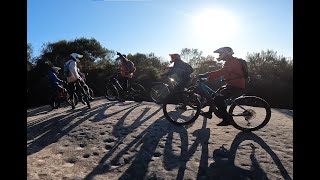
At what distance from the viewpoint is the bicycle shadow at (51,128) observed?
6240 millimetres

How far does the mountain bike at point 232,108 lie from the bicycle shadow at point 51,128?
2301 millimetres

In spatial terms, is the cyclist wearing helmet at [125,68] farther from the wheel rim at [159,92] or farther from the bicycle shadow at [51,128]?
the bicycle shadow at [51,128]

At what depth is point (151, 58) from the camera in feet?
114

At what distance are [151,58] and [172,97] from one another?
27.4 metres

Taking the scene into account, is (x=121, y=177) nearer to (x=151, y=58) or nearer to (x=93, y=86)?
(x=93, y=86)

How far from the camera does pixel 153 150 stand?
5.50 metres

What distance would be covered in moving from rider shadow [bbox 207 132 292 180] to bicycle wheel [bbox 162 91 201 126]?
5.47ft

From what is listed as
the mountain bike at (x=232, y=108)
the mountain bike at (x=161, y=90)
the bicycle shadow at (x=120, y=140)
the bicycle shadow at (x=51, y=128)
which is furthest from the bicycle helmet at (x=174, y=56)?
the bicycle shadow at (x=51, y=128)

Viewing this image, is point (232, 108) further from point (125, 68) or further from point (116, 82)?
point (116, 82)

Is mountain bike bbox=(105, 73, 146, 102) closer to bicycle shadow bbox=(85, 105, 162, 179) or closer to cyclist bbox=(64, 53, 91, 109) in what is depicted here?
cyclist bbox=(64, 53, 91, 109)

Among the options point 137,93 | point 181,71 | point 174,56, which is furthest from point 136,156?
point 137,93
